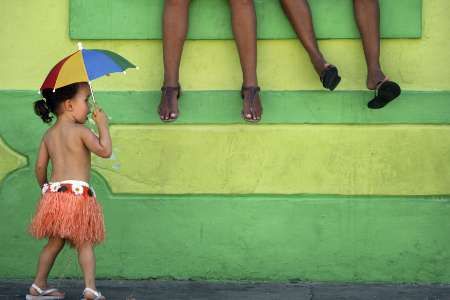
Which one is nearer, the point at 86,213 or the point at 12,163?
the point at 86,213

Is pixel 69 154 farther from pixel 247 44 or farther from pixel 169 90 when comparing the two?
pixel 247 44

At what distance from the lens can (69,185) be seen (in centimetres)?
609

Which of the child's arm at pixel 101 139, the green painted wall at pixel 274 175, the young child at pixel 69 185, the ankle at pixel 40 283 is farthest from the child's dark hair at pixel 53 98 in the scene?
the ankle at pixel 40 283

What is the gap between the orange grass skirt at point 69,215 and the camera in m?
6.02

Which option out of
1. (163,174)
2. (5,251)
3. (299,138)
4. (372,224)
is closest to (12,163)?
(5,251)

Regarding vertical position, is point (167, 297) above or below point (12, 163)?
below

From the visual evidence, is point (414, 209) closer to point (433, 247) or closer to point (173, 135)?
point (433, 247)

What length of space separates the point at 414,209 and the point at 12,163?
287cm

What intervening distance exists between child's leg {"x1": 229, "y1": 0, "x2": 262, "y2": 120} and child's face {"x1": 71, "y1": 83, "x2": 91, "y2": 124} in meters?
1.16

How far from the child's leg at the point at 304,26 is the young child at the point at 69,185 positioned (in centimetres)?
155

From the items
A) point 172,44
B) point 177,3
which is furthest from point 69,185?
point 177,3

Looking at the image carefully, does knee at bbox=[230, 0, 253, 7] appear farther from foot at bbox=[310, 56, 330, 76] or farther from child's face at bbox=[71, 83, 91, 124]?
child's face at bbox=[71, 83, 91, 124]

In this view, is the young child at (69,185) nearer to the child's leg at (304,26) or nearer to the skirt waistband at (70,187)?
the skirt waistband at (70,187)

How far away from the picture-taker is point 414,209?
6.80 m
